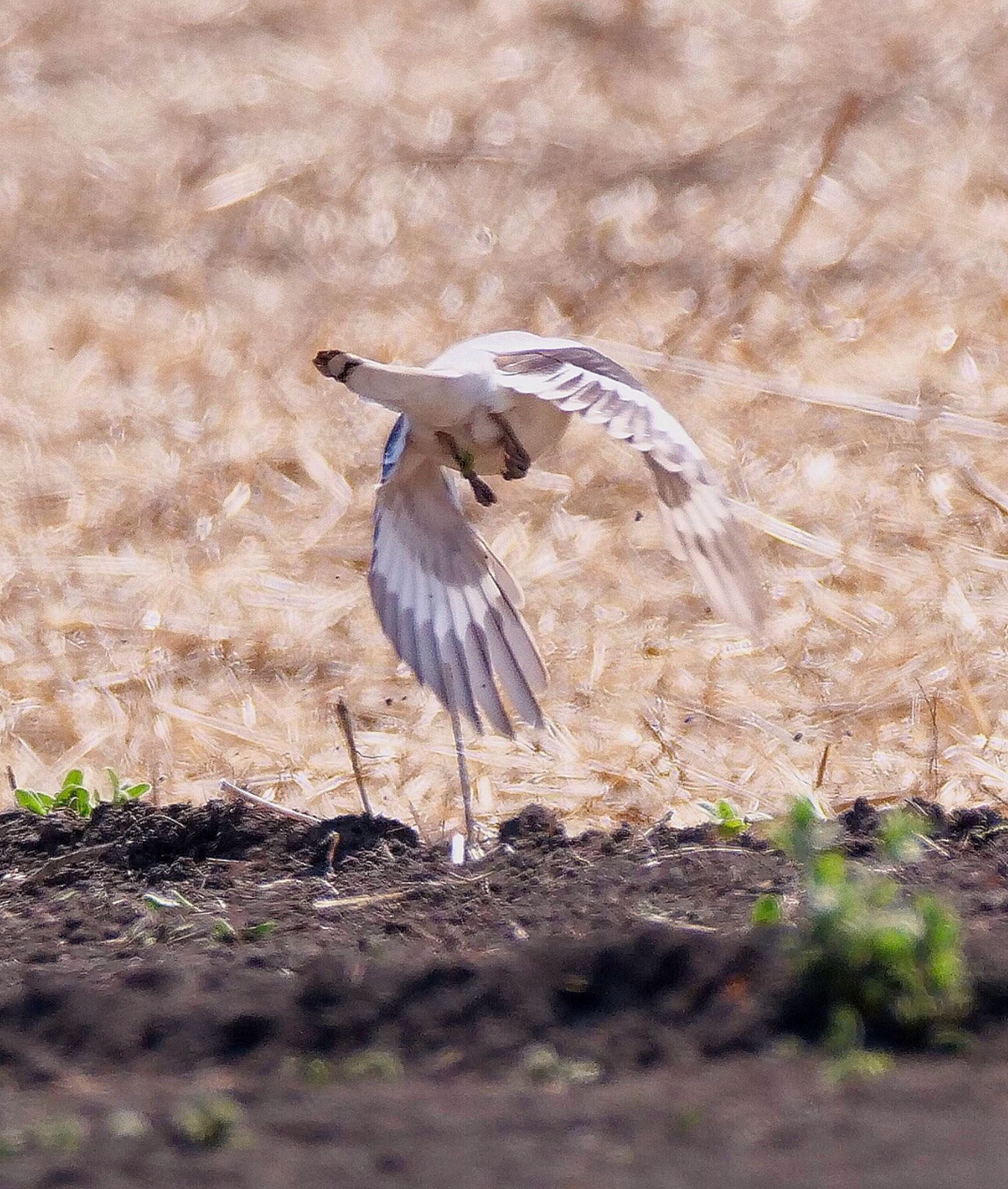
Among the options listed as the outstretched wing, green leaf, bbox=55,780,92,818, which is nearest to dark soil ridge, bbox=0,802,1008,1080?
green leaf, bbox=55,780,92,818

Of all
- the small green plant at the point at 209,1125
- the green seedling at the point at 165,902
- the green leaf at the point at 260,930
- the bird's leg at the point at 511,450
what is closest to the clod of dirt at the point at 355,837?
the green seedling at the point at 165,902

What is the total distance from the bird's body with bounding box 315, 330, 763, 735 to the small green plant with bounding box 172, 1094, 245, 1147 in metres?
1.90

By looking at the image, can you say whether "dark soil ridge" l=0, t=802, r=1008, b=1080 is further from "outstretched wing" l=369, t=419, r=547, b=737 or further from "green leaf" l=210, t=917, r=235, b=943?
"outstretched wing" l=369, t=419, r=547, b=737

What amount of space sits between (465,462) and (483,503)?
147 millimetres

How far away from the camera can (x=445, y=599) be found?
16.0 feet

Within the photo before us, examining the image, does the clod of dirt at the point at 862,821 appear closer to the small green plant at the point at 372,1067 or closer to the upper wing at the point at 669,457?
the upper wing at the point at 669,457

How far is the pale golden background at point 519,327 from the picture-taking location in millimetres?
5711

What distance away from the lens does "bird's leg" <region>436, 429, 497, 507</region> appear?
469 cm

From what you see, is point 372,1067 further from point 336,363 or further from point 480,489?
point 480,489

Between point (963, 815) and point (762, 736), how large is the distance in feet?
5.80

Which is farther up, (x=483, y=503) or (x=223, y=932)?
(x=483, y=503)

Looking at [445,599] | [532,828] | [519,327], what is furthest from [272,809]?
[519,327]

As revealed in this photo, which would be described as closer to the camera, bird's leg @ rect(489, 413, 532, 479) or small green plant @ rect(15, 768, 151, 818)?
small green plant @ rect(15, 768, 151, 818)

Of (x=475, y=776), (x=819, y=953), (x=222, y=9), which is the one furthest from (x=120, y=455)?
(x=819, y=953)
